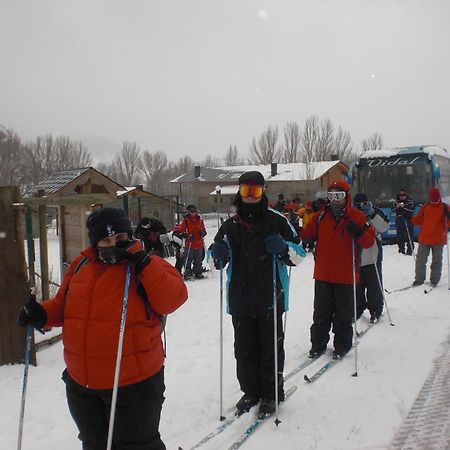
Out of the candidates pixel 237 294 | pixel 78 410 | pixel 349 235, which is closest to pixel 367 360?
pixel 349 235

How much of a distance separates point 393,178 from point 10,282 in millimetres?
13500

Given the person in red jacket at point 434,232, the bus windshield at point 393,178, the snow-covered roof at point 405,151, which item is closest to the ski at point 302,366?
the person in red jacket at point 434,232

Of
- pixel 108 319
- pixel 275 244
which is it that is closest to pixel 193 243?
pixel 275 244

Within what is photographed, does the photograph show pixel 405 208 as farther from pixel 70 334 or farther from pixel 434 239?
pixel 70 334

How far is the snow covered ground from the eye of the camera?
3.46 metres

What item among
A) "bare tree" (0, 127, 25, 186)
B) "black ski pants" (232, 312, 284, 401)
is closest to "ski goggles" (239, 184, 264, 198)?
"black ski pants" (232, 312, 284, 401)

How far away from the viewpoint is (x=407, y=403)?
387cm

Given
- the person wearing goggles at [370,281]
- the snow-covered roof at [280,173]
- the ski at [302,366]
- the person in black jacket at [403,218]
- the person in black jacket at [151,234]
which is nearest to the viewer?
the ski at [302,366]

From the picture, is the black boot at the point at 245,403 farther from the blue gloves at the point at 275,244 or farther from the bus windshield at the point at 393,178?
the bus windshield at the point at 393,178

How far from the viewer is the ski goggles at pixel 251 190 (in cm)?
366

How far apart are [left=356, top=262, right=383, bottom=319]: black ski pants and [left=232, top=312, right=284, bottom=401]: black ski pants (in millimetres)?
2749

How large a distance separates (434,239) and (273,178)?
129 ft

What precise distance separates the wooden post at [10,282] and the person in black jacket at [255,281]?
256cm

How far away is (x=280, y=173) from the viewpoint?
48344mm
